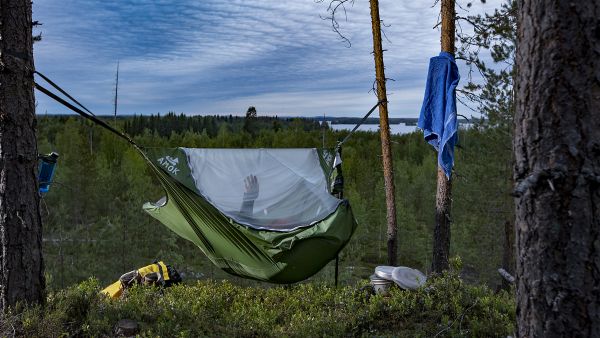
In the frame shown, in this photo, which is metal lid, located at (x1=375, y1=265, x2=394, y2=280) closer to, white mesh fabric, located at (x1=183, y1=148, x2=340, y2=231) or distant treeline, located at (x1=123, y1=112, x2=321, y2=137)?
white mesh fabric, located at (x1=183, y1=148, x2=340, y2=231)

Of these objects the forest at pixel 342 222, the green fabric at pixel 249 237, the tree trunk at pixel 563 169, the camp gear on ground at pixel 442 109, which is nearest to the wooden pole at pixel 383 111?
the forest at pixel 342 222

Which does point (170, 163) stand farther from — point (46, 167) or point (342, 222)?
point (342, 222)

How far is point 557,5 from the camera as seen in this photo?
154 cm

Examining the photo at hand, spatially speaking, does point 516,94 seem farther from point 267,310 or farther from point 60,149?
point 60,149

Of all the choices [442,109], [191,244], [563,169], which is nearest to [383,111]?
[442,109]

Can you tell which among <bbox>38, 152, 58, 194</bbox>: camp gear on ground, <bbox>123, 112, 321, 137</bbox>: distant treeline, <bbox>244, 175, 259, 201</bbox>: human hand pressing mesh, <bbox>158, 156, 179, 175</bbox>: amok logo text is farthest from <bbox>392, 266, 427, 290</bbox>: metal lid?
<bbox>123, 112, 321, 137</bbox>: distant treeline

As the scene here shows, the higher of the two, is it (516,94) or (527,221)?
(516,94)

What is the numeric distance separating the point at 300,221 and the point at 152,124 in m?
37.4

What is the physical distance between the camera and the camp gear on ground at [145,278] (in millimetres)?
4656

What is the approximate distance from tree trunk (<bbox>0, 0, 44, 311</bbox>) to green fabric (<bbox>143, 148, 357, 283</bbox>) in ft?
3.32

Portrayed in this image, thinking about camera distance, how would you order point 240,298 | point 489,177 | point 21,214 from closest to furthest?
point 21,214 → point 240,298 → point 489,177

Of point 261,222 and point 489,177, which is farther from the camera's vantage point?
point 489,177

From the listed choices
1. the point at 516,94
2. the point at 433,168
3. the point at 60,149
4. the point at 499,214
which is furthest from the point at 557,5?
the point at 60,149

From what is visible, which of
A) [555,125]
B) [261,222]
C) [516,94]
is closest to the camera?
[555,125]
